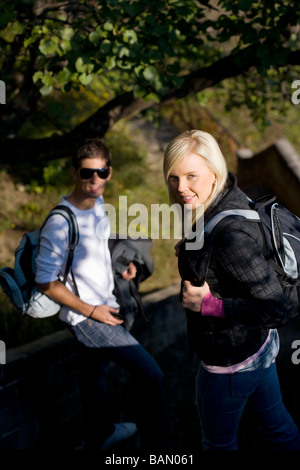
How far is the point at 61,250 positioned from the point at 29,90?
385 cm

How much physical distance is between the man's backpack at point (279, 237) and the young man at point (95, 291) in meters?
1.23

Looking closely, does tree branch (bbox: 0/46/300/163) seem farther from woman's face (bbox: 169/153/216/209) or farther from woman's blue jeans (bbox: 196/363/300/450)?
→ woman's blue jeans (bbox: 196/363/300/450)

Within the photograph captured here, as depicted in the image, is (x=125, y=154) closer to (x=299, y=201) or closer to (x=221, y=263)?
(x=299, y=201)

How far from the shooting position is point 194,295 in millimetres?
2379

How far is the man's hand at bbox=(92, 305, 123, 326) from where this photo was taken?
3.25 m

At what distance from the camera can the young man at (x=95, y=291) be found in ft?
10.4

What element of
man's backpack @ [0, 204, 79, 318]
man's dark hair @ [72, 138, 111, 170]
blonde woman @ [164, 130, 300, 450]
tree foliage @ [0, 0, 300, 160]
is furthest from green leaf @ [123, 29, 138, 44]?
blonde woman @ [164, 130, 300, 450]

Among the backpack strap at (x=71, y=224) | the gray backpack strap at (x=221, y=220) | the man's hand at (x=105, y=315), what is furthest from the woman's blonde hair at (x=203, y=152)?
the man's hand at (x=105, y=315)

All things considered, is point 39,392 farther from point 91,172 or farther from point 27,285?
point 91,172

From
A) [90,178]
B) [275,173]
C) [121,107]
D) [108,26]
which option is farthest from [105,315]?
[275,173]

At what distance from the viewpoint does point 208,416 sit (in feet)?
8.56

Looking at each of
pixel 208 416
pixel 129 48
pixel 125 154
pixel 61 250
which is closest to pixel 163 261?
pixel 125 154

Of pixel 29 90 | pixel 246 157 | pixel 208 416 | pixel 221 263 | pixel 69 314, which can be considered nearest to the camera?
pixel 221 263

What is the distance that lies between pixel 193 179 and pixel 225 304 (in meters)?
0.60
